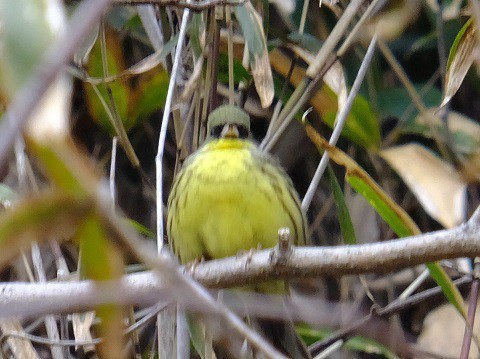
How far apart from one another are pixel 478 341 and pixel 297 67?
3.15 feet

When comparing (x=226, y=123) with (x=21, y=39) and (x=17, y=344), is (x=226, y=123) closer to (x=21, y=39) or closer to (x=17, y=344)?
(x=17, y=344)

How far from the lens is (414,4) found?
102 inches

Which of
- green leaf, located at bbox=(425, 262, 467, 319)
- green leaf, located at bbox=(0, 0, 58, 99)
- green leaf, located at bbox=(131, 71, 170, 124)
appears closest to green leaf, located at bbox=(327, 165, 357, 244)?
green leaf, located at bbox=(425, 262, 467, 319)

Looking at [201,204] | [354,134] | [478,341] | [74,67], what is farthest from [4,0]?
[354,134]

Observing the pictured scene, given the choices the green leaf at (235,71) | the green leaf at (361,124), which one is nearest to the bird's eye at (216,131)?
the green leaf at (235,71)

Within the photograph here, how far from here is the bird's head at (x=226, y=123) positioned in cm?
188

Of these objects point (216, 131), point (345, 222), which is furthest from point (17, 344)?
point (345, 222)

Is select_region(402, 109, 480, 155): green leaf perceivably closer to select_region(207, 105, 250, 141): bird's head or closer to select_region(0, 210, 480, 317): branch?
select_region(207, 105, 250, 141): bird's head

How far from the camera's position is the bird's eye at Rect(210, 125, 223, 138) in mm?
1904

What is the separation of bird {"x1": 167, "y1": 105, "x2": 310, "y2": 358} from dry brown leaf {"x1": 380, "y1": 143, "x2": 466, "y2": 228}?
1.01 feet

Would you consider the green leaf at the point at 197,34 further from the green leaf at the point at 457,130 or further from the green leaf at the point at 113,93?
the green leaf at the point at 457,130

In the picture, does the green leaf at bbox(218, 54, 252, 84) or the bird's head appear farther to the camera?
the green leaf at bbox(218, 54, 252, 84)

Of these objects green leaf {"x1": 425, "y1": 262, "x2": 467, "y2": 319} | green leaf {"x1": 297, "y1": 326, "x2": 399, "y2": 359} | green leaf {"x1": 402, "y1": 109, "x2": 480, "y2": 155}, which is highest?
green leaf {"x1": 402, "y1": 109, "x2": 480, "y2": 155}

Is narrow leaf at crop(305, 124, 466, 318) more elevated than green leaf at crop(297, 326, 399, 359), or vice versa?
narrow leaf at crop(305, 124, 466, 318)
